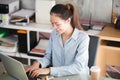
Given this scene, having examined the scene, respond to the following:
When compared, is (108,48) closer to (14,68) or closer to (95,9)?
(95,9)

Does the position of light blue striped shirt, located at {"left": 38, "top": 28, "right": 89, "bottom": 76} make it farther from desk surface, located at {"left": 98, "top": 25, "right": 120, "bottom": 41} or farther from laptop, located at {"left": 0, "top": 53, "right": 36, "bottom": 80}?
desk surface, located at {"left": 98, "top": 25, "right": 120, "bottom": 41}

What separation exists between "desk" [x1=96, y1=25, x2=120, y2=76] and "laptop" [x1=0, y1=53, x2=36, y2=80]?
1.26m

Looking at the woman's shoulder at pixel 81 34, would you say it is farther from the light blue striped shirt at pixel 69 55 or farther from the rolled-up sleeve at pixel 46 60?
the rolled-up sleeve at pixel 46 60

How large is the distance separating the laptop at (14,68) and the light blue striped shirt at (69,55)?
0.83 feet

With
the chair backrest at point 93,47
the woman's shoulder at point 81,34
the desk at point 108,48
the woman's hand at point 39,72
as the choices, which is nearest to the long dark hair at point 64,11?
the woman's shoulder at point 81,34

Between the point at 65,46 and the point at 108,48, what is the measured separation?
874 millimetres

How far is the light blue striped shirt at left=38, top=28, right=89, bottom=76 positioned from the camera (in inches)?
72.6

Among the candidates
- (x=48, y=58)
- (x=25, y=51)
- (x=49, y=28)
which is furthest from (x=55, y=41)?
(x=25, y=51)

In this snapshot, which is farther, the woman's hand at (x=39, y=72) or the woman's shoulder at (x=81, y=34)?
the woman's shoulder at (x=81, y=34)

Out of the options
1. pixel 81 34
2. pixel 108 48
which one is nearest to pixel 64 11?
pixel 81 34

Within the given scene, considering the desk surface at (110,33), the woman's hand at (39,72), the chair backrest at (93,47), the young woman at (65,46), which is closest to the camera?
the woman's hand at (39,72)

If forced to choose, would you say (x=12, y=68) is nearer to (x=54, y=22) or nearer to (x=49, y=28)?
(x=54, y=22)

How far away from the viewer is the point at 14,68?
1.65 m

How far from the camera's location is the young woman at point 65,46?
186 cm
